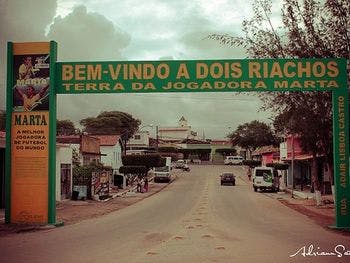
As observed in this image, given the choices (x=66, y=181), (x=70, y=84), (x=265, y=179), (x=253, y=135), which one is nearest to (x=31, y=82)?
(x=70, y=84)

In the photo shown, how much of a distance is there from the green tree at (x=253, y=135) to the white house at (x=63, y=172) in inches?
2713

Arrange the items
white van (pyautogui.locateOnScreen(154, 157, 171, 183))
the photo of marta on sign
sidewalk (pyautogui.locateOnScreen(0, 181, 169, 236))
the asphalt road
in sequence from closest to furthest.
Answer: the asphalt road < sidewalk (pyautogui.locateOnScreen(0, 181, 169, 236)) < the photo of marta on sign < white van (pyautogui.locateOnScreen(154, 157, 171, 183))

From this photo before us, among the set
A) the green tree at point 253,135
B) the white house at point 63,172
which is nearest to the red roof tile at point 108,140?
the white house at point 63,172

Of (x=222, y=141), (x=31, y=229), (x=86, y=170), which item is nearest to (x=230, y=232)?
(x=31, y=229)

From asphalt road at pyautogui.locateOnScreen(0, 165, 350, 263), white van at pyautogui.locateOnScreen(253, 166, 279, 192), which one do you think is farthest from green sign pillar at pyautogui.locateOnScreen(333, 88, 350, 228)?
white van at pyautogui.locateOnScreen(253, 166, 279, 192)

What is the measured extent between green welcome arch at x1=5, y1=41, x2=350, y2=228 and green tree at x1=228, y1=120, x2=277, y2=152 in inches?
3236

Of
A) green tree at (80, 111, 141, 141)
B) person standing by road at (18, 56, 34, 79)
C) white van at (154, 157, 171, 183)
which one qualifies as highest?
green tree at (80, 111, 141, 141)

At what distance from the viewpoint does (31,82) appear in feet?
60.2

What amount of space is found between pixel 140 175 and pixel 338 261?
148ft

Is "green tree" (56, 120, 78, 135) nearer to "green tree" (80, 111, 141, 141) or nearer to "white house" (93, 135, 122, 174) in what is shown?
"green tree" (80, 111, 141, 141)

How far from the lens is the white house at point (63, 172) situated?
105ft

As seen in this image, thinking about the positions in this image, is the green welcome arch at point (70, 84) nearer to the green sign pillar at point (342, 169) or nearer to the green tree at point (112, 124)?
the green sign pillar at point (342, 169)

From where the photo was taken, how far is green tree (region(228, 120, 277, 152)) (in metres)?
100

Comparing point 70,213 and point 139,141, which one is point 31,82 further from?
point 139,141
